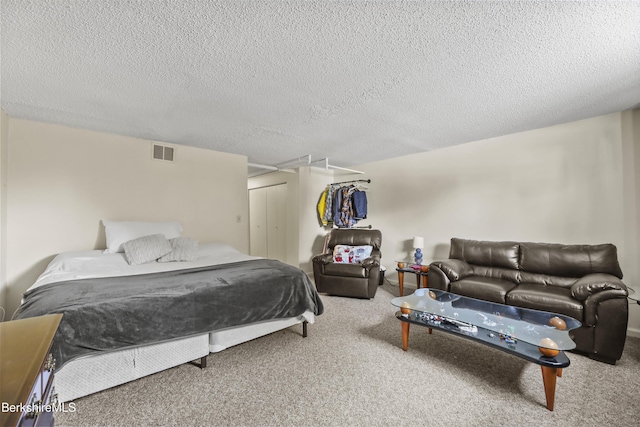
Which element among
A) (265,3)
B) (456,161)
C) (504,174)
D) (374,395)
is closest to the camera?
(265,3)

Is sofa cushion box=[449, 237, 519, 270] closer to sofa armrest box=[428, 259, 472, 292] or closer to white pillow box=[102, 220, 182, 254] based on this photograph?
sofa armrest box=[428, 259, 472, 292]

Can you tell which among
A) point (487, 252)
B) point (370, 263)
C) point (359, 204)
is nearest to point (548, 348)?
point (487, 252)

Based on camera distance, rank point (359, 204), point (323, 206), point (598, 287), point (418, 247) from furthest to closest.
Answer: point (323, 206) → point (359, 204) → point (418, 247) → point (598, 287)

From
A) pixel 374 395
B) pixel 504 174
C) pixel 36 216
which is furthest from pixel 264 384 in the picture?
pixel 504 174

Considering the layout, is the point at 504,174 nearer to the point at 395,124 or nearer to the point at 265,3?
the point at 395,124

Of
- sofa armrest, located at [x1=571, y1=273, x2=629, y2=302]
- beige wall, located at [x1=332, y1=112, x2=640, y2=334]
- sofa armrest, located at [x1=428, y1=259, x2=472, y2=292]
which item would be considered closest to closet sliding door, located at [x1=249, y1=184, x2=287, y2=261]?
beige wall, located at [x1=332, y1=112, x2=640, y2=334]

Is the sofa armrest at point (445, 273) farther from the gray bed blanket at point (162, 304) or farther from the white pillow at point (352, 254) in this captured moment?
the gray bed blanket at point (162, 304)

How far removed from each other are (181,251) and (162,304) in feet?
4.03

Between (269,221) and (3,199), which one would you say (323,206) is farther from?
(3,199)

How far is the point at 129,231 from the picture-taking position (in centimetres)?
303

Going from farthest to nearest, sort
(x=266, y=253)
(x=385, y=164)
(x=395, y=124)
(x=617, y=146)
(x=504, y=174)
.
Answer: (x=266, y=253), (x=385, y=164), (x=504, y=174), (x=395, y=124), (x=617, y=146)

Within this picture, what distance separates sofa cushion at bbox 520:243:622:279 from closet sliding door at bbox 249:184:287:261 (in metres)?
4.12

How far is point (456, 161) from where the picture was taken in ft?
12.8

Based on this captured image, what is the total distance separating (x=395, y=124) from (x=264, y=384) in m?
2.85
